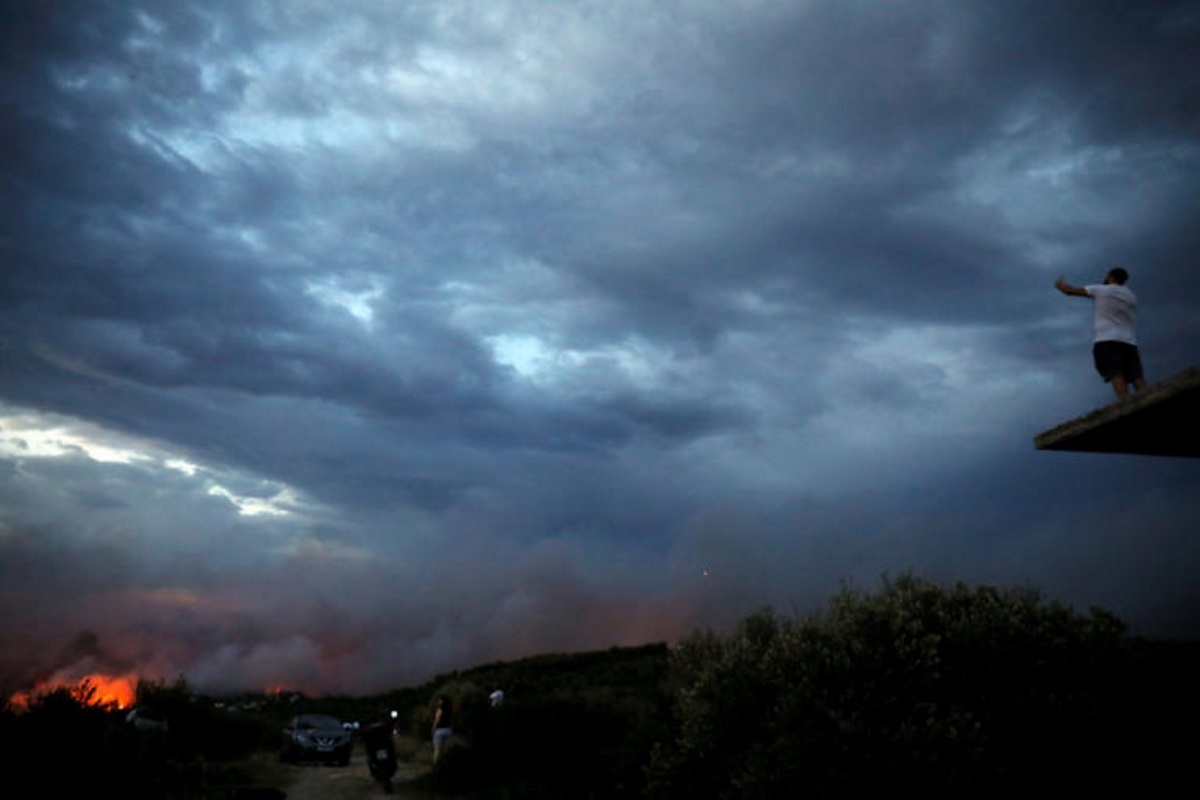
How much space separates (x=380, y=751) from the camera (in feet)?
68.1

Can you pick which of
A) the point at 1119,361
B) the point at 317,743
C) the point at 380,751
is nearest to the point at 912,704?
the point at 1119,361

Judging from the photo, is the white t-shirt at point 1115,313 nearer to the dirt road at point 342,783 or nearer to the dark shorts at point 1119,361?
the dark shorts at point 1119,361

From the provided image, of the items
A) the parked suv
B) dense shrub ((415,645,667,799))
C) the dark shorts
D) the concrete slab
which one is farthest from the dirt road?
the dark shorts

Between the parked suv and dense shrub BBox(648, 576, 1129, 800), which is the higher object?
dense shrub BBox(648, 576, 1129, 800)

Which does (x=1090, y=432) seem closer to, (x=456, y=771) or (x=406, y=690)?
(x=456, y=771)

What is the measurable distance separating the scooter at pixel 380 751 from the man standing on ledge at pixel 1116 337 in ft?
59.1

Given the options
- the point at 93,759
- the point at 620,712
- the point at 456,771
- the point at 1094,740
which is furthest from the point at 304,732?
the point at 1094,740

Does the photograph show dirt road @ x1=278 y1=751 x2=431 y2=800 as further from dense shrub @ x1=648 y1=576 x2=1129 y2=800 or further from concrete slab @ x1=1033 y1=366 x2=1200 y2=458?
concrete slab @ x1=1033 y1=366 x2=1200 y2=458

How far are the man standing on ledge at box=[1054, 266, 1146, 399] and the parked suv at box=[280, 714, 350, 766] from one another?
2743 cm

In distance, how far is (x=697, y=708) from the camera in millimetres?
10852

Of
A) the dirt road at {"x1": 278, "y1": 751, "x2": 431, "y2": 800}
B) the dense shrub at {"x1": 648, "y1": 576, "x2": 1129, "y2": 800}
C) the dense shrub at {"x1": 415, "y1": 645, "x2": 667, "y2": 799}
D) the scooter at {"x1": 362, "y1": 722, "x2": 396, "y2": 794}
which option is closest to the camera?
the dense shrub at {"x1": 648, "y1": 576, "x2": 1129, "y2": 800}

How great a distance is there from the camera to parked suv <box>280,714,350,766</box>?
28.9 meters

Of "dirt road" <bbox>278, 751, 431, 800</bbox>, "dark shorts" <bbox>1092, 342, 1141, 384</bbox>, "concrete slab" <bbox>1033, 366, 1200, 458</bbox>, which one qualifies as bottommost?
"dirt road" <bbox>278, 751, 431, 800</bbox>

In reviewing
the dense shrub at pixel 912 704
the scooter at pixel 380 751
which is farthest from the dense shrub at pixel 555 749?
the dense shrub at pixel 912 704
